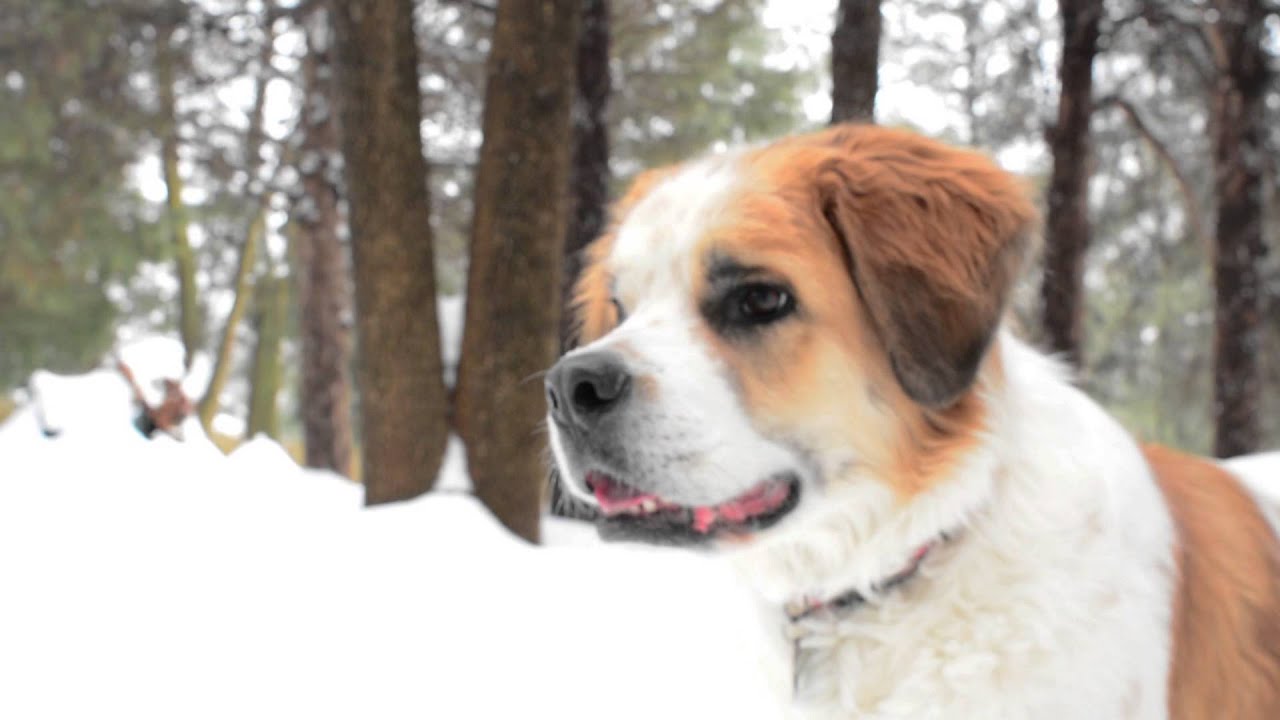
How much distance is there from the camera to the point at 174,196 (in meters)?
13.0

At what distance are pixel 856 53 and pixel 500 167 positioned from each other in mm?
2820

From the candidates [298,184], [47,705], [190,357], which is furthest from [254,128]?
[47,705]

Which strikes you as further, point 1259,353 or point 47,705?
point 1259,353

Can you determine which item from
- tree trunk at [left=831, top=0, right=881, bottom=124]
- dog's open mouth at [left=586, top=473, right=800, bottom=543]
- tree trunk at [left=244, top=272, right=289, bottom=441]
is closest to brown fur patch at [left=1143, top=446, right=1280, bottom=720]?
dog's open mouth at [left=586, top=473, right=800, bottom=543]

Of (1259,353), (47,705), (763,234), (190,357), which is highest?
(763,234)

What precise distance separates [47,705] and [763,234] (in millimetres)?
2877

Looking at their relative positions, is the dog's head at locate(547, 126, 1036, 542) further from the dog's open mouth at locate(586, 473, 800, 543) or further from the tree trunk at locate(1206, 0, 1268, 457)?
the tree trunk at locate(1206, 0, 1268, 457)

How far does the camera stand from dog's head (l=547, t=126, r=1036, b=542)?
2.07m

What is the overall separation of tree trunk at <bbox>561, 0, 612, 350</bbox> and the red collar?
5566 millimetres

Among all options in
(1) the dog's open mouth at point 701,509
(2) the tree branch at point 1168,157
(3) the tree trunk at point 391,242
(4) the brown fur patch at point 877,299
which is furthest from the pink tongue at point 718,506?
(2) the tree branch at point 1168,157

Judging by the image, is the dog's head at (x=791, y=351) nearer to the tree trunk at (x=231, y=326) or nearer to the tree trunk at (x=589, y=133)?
the tree trunk at (x=589, y=133)

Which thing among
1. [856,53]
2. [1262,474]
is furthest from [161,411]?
[1262,474]

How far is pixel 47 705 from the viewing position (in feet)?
11.1

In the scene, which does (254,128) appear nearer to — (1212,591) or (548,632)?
(548,632)
